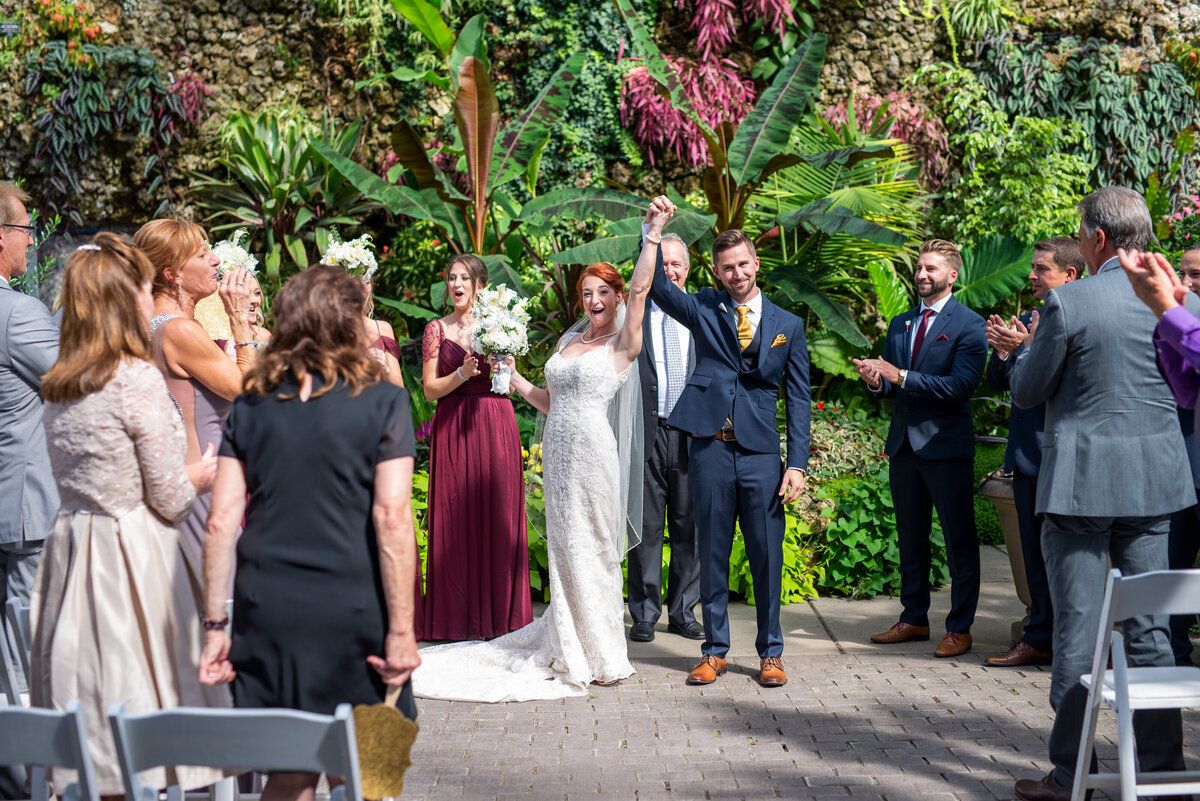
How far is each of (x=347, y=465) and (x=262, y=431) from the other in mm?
242

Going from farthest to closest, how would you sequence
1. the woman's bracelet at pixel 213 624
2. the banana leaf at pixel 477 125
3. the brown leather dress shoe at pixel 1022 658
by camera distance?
the banana leaf at pixel 477 125
the brown leather dress shoe at pixel 1022 658
the woman's bracelet at pixel 213 624

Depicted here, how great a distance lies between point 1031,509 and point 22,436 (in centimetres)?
490

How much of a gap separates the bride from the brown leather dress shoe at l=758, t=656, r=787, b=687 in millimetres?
717

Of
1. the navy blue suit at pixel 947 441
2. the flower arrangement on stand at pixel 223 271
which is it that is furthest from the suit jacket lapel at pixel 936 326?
the flower arrangement on stand at pixel 223 271

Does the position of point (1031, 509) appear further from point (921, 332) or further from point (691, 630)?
point (691, 630)

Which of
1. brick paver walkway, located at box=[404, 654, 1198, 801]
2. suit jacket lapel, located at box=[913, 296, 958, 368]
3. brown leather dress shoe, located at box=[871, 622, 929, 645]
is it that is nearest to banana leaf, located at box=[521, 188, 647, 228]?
suit jacket lapel, located at box=[913, 296, 958, 368]

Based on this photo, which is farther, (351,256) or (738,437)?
(351,256)

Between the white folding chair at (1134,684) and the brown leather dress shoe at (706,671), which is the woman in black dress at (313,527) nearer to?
the white folding chair at (1134,684)

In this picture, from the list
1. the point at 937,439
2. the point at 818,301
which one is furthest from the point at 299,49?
the point at 937,439

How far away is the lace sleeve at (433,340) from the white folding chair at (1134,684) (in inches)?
159

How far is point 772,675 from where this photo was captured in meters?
5.09

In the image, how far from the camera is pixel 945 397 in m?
5.58

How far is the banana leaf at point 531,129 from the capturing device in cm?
901

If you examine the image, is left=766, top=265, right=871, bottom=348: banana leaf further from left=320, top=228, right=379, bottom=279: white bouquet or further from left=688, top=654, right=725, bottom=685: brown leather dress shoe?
left=320, top=228, right=379, bottom=279: white bouquet
